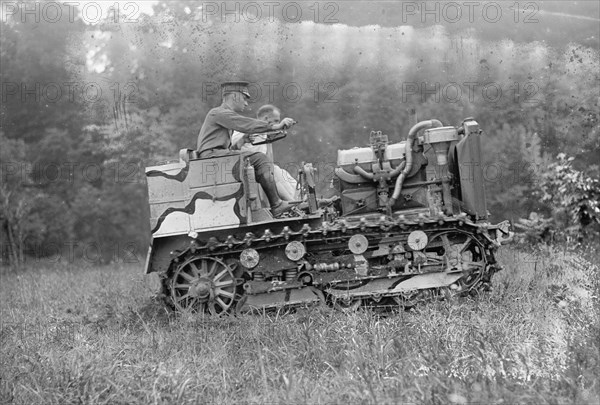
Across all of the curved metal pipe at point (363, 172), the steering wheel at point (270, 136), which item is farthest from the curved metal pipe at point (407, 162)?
the steering wheel at point (270, 136)

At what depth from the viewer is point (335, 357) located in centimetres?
533

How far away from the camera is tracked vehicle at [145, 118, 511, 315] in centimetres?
768

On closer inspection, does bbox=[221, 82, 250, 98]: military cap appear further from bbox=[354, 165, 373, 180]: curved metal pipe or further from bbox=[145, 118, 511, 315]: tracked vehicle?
bbox=[354, 165, 373, 180]: curved metal pipe

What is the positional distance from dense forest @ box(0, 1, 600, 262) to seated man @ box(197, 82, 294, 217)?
5.02 metres

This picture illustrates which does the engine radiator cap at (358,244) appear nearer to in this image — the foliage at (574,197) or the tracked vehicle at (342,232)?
the tracked vehicle at (342,232)

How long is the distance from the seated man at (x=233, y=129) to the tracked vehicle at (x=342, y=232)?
177mm

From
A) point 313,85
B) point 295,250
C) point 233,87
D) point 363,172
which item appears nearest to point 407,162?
point 363,172

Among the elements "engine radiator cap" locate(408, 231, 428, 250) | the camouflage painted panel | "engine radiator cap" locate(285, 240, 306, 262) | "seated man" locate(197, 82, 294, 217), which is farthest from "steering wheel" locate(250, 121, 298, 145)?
"engine radiator cap" locate(408, 231, 428, 250)

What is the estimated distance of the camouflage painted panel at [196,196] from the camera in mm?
8031

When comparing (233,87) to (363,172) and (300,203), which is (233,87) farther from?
(363,172)

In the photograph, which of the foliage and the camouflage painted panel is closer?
the camouflage painted panel

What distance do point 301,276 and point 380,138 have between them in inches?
71.3

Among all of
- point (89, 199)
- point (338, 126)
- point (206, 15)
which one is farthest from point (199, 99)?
point (89, 199)

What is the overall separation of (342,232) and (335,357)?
2.55 metres
